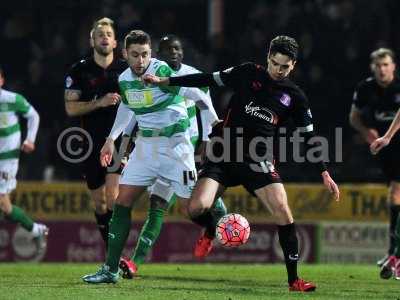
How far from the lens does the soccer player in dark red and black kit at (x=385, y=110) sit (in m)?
12.9

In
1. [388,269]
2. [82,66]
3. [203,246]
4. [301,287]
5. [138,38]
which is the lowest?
[388,269]

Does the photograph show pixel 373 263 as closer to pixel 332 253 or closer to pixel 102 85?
pixel 332 253

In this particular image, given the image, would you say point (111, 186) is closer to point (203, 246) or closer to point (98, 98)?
point (98, 98)

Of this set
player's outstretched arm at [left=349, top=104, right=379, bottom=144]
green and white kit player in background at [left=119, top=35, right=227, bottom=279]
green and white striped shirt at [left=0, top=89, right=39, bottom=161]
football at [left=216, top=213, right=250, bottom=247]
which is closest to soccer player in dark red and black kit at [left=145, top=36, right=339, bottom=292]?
football at [left=216, top=213, right=250, bottom=247]

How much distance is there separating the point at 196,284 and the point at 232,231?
2.60 feet

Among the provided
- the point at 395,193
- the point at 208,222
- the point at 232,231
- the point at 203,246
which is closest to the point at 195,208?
the point at 232,231

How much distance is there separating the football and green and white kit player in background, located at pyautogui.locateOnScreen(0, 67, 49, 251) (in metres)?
4.30

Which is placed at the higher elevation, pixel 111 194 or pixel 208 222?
pixel 111 194

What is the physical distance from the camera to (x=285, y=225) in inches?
397

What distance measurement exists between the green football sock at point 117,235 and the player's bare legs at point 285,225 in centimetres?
121

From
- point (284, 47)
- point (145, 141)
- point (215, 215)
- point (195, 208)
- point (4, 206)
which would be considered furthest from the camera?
point (4, 206)

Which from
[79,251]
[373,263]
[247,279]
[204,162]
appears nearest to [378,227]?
[373,263]

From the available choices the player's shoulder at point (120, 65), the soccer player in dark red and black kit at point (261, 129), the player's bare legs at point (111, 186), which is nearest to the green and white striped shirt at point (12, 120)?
the player's shoulder at point (120, 65)

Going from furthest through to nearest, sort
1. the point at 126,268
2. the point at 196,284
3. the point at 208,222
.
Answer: the point at 208,222 → the point at 126,268 → the point at 196,284
